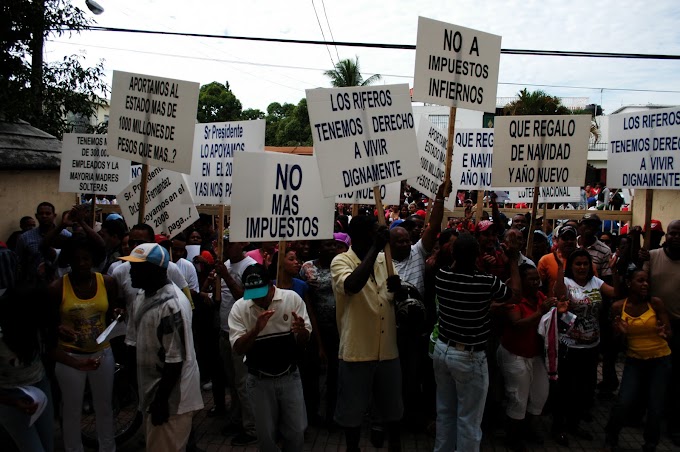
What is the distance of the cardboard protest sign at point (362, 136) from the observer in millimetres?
4977

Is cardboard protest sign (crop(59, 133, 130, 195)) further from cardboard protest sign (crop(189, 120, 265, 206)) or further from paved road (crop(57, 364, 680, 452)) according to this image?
paved road (crop(57, 364, 680, 452))

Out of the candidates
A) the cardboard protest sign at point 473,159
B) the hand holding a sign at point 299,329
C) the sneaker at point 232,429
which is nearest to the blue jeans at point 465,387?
the hand holding a sign at point 299,329

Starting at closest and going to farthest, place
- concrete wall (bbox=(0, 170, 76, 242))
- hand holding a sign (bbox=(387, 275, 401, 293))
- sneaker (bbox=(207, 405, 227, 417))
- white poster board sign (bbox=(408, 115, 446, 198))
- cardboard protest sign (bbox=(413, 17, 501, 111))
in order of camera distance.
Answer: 1. hand holding a sign (bbox=(387, 275, 401, 293))
2. cardboard protest sign (bbox=(413, 17, 501, 111))
3. sneaker (bbox=(207, 405, 227, 417))
4. white poster board sign (bbox=(408, 115, 446, 198))
5. concrete wall (bbox=(0, 170, 76, 242))

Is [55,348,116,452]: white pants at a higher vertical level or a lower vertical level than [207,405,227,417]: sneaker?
higher

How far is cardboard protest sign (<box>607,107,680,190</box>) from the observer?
265 inches

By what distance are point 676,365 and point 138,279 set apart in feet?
17.4

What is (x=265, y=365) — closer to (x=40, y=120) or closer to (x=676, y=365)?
(x=676, y=365)

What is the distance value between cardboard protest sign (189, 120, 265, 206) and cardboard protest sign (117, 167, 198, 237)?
0.46 metres

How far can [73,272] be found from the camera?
15.8ft

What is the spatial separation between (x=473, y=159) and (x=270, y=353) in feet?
18.8

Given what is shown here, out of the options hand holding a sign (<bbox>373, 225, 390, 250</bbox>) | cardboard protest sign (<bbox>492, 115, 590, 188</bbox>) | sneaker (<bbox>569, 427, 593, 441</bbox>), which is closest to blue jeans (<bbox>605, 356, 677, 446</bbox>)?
sneaker (<bbox>569, 427, 593, 441</bbox>)

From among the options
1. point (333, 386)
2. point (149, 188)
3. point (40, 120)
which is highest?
point (40, 120)

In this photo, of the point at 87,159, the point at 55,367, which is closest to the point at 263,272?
the point at 55,367

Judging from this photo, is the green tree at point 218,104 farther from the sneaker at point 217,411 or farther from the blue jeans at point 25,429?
the blue jeans at point 25,429
